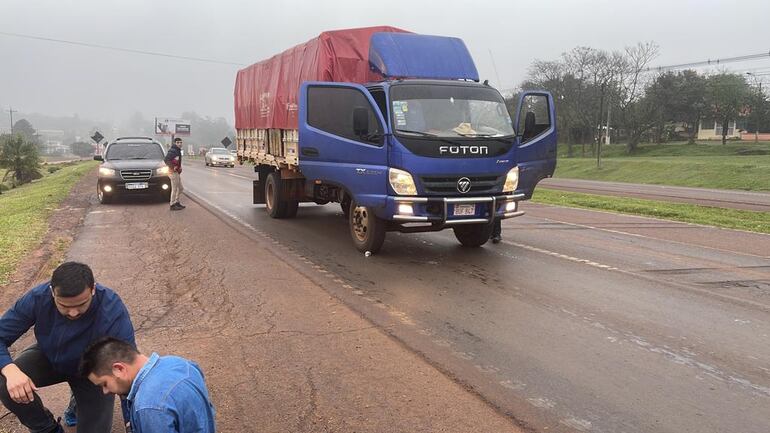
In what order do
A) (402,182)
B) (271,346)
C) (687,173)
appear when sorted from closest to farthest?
(271,346)
(402,182)
(687,173)

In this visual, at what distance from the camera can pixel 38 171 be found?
117 ft

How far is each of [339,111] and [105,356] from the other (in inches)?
263

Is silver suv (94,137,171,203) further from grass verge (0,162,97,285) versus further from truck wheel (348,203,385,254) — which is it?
truck wheel (348,203,385,254)

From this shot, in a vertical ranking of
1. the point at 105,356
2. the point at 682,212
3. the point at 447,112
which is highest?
the point at 447,112

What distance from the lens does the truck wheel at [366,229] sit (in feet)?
27.6

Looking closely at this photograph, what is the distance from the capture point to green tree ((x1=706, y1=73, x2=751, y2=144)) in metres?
58.3

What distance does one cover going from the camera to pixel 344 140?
8508 mm

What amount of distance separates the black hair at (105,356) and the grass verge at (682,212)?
13.1 meters

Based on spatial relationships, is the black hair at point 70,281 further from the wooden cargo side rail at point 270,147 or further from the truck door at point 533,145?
the wooden cargo side rail at point 270,147

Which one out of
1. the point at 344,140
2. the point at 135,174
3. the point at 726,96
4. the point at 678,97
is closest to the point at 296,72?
the point at 344,140

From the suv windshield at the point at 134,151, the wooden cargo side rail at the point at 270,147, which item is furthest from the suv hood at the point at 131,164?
the wooden cargo side rail at the point at 270,147

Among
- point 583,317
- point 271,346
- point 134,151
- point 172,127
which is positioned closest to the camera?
point 271,346

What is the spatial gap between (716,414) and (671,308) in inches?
99.2

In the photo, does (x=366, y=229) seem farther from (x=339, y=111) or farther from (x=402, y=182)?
(x=339, y=111)
